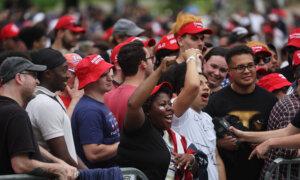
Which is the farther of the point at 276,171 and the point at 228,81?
the point at 228,81

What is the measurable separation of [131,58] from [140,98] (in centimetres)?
120

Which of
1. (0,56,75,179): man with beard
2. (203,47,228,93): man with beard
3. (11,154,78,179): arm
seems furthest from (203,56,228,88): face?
(11,154,78,179): arm

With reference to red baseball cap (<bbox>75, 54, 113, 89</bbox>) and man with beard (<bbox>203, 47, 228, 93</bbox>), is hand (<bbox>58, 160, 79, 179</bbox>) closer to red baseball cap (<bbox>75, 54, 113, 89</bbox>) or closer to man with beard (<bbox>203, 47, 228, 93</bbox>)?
red baseball cap (<bbox>75, 54, 113, 89</bbox>)

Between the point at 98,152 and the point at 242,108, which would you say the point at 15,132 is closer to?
the point at 98,152

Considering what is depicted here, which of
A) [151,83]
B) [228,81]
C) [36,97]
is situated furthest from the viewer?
[228,81]

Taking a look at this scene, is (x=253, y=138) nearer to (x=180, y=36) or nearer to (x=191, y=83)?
(x=191, y=83)

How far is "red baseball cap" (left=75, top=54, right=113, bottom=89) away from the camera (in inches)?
335

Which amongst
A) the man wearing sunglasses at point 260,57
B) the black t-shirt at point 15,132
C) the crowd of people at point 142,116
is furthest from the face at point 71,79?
the man wearing sunglasses at point 260,57

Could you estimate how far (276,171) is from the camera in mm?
8516

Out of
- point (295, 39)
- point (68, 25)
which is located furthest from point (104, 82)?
point (68, 25)

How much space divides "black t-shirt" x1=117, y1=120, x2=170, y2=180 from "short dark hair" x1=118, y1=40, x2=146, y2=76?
93 centimetres

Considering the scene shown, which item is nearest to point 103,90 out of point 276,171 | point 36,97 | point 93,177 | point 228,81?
point 36,97

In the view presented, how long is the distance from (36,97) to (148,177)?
124cm

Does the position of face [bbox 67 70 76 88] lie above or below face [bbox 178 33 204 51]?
below
